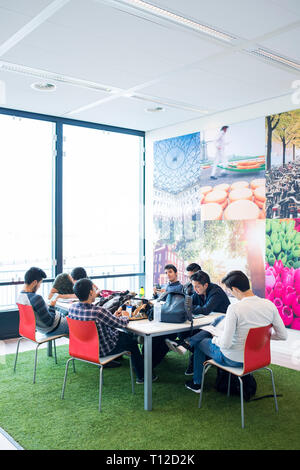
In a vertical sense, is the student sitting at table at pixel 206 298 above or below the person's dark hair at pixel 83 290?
below

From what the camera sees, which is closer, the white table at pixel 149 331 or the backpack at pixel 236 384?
the white table at pixel 149 331

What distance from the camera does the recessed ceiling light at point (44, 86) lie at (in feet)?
16.1

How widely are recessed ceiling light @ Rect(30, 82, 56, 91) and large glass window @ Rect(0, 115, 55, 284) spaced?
1.26 m

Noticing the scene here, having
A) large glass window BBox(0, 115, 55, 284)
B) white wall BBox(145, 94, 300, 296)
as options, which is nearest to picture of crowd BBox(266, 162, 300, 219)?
white wall BBox(145, 94, 300, 296)

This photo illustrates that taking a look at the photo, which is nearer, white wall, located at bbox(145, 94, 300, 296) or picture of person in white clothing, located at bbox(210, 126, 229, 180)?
white wall, located at bbox(145, 94, 300, 296)

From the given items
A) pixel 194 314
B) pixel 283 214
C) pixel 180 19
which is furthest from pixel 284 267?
pixel 180 19

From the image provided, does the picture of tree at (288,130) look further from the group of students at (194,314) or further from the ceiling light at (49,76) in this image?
the ceiling light at (49,76)

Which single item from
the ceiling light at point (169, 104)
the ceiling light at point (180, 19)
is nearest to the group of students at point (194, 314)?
the ceiling light at point (180, 19)

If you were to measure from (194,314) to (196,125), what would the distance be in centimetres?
340

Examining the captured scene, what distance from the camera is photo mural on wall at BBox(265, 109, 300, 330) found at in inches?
205

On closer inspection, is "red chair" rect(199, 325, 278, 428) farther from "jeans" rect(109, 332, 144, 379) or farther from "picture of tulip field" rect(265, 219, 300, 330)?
"picture of tulip field" rect(265, 219, 300, 330)

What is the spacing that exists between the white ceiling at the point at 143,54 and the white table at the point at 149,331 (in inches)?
98.6

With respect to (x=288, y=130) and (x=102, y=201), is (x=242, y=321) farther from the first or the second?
(x=102, y=201)

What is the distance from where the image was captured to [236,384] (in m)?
3.94
